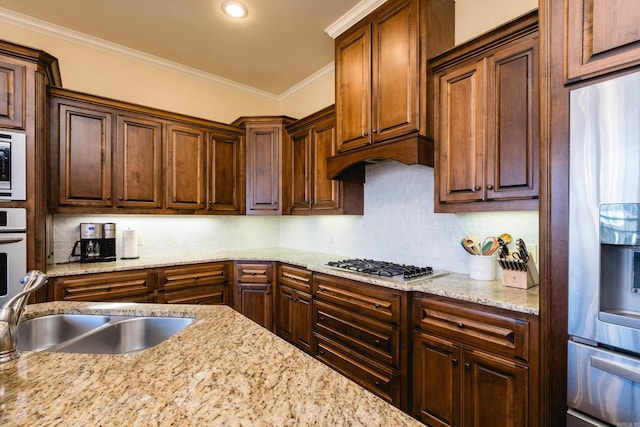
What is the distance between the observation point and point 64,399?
2.21 feet

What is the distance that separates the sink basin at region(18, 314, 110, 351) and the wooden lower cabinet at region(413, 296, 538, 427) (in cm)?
168

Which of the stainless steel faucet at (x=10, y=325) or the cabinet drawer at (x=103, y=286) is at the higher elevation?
the stainless steel faucet at (x=10, y=325)

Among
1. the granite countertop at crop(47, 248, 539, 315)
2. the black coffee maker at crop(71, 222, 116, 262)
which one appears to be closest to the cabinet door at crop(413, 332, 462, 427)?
the granite countertop at crop(47, 248, 539, 315)

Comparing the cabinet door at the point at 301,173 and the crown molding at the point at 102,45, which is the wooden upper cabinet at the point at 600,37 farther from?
the crown molding at the point at 102,45

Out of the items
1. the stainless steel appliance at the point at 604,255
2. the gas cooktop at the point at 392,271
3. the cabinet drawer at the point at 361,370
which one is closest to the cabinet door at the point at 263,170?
the gas cooktop at the point at 392,271

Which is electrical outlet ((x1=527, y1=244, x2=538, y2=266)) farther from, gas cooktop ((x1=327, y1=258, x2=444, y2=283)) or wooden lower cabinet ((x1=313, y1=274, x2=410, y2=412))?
wooden lower cabinet ((x1=313, y1=274, x2=410, y2=412))

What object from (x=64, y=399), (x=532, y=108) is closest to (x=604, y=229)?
(x=532, y=108)

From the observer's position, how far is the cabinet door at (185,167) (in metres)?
3.12

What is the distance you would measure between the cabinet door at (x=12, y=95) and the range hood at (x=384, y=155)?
231 centimetres

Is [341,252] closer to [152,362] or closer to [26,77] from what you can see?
[152,362]

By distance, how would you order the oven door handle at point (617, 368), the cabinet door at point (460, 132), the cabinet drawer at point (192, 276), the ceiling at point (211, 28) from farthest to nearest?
the cabinet drawer at point (192, 276) < the ceiling at point (211, 28) < the cabinet door at point (460, 132) < the oven door handle at point (617, 368)

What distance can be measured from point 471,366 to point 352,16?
2.68 m

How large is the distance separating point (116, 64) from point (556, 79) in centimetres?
369

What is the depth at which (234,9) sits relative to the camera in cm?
251
